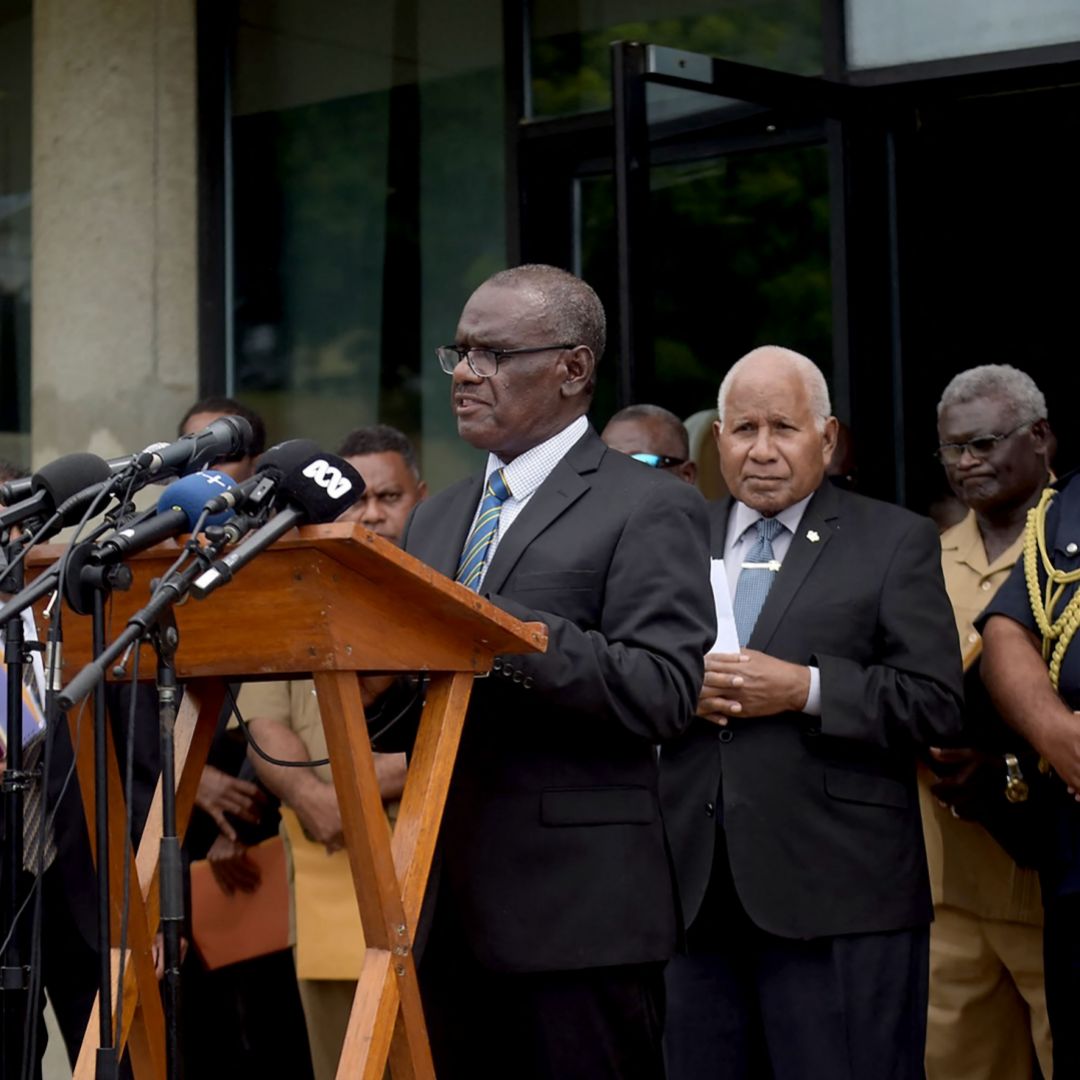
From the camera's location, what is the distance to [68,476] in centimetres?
337

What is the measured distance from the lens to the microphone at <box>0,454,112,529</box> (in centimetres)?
329

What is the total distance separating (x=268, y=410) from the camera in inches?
340

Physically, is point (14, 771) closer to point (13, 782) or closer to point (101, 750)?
point (13, 782)

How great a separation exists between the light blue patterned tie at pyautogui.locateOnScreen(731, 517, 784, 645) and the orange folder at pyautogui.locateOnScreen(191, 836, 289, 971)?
77.3 inches

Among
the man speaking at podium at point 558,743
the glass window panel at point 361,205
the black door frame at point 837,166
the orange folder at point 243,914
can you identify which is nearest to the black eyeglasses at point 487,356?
the man speaking at podium at point 558,743

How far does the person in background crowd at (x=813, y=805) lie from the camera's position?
457 centimetres

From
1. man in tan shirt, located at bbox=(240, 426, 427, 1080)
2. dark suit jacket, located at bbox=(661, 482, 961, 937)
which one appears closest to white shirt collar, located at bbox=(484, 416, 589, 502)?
dark suit jacket, located at bbox=(661, 482, 961, 937)

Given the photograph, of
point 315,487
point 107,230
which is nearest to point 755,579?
point 315,487

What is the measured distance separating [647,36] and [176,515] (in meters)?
5.10

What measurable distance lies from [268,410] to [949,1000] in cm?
434

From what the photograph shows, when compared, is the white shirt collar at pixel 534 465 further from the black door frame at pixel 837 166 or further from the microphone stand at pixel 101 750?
the black door frame at pixel 837 166

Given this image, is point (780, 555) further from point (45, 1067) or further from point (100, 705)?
point (45, 1067)

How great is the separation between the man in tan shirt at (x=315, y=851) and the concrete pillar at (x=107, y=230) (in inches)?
90.3

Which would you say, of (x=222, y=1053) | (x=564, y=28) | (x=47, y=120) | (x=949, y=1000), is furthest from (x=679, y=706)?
(x=47, y=120)
